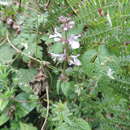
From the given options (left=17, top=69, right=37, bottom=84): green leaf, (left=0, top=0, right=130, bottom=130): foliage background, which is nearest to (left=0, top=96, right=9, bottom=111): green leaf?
(left=0, top=0, right=130, bottom=130): foliage background

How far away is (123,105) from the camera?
105cm

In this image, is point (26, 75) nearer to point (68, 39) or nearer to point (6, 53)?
point (6, 53)

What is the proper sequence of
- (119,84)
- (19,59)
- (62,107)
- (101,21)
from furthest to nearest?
(19,59)
(101,21)
(62,107)
(119,84)

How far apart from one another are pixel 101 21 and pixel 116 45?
0.13 meters

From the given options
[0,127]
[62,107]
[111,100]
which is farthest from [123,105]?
[0,127]

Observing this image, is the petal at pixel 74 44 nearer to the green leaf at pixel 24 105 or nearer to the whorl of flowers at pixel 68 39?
the whorl of flowers at pixel 68 39

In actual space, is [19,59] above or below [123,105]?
above

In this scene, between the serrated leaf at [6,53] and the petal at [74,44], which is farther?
the serrated leaf at [6,53]

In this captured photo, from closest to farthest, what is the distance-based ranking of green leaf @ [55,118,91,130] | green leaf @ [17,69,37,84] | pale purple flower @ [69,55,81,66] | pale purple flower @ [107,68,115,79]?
pale purple flower @ [107,68,115,79] < green leaf @ [55,118,91,130] < pale purple flower @ [69,55,81,66] < green leaf @ [17,69,37,84]

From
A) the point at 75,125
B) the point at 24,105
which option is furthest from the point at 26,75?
the point at 75,125

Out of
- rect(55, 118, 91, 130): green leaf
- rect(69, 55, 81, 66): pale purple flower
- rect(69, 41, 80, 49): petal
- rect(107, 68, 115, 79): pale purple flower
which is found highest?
rect(69, 41, 80, 49): petal

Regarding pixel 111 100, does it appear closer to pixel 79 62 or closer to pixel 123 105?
pixel 123 105

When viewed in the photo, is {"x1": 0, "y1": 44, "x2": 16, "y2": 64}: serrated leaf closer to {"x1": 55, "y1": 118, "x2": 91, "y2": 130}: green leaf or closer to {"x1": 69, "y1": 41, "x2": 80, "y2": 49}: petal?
{"x1": 69, "y1": 41, "x2": 80, "y2": 49}: petal

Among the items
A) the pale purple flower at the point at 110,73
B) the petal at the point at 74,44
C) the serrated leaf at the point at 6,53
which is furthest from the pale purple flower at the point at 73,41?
the serrated leaf at the point at 6,53
